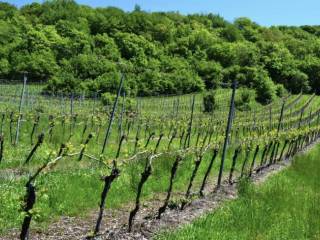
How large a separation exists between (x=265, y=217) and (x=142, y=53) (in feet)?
344

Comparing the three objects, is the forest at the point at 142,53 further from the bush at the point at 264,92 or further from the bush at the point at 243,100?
the bush at the point at 243,100

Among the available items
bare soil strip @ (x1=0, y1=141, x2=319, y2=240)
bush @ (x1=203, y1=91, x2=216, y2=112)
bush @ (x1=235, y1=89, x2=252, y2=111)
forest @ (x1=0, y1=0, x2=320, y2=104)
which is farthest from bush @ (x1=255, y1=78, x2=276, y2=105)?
bare soil strip @ (x1=0, y1=141, x2=319, y2=240)

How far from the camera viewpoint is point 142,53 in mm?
115375

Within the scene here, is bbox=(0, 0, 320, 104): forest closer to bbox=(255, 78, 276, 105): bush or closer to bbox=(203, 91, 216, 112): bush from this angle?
bbox=(255, 78, 276, 105): bush

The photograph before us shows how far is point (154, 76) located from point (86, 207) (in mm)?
68849

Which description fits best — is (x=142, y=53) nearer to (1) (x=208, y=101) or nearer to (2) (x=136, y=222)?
(1) (x=208, y=101)

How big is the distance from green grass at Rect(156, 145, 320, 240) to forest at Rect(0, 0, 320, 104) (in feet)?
175

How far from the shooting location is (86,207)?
12391 millimetres

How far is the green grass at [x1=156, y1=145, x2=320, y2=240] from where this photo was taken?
10547mm

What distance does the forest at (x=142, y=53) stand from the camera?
83.9m

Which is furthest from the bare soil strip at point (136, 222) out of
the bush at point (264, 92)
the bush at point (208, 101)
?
the bush at point (264, 92)

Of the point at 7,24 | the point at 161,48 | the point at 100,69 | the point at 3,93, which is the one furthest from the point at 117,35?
the point at 3,93

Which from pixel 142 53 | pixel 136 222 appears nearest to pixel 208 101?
pixel 142 53

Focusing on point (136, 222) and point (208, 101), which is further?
point (208, 101)
